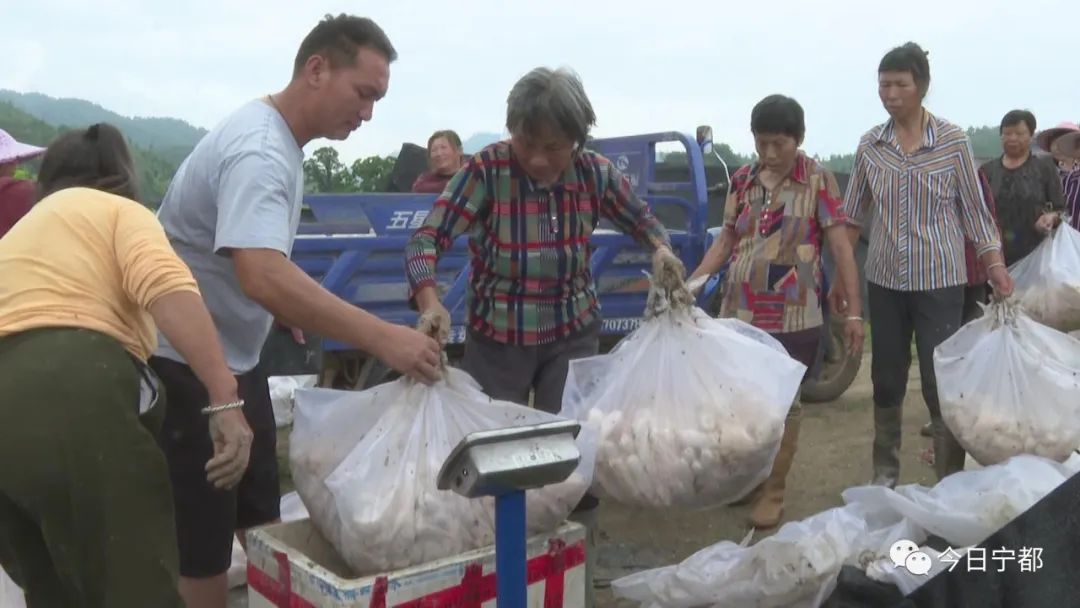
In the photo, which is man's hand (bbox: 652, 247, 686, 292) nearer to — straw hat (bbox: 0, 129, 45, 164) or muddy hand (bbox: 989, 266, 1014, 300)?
muddy hand (bbox: 989, 266, 1014, 300)

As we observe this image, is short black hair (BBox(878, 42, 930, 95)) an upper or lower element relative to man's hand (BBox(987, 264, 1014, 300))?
upper

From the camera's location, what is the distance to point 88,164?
189 cm

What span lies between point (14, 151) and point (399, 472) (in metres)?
2.70

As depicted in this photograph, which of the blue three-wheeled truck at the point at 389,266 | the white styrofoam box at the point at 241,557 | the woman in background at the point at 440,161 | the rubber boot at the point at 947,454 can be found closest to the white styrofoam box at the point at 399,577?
the white styrofoam box at the point at 241,557

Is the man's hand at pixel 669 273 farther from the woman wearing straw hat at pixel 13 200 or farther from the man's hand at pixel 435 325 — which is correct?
the woman wearing straw hat at pixel 13 200

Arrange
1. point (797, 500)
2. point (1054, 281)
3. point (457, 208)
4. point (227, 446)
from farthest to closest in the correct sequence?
point (1054, 281)
point (797, 500)
point (457, 208)
point (227, 446)

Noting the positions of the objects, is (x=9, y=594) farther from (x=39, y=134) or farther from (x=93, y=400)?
(x=39, y=134)

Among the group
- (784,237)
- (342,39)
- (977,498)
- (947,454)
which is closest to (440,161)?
(784,237)

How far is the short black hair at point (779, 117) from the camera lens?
3066mm

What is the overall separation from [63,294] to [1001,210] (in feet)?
15.1

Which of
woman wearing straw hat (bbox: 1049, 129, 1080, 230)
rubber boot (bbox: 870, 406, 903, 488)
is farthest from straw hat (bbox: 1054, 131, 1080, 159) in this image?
rubber boot (bbox: 870, 406, 903, 488)

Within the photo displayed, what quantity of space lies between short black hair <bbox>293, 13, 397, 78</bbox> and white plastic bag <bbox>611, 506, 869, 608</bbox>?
1.55 m

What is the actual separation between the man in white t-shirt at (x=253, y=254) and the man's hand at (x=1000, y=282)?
1.97 m

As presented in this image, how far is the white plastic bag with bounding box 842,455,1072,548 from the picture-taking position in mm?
2209
